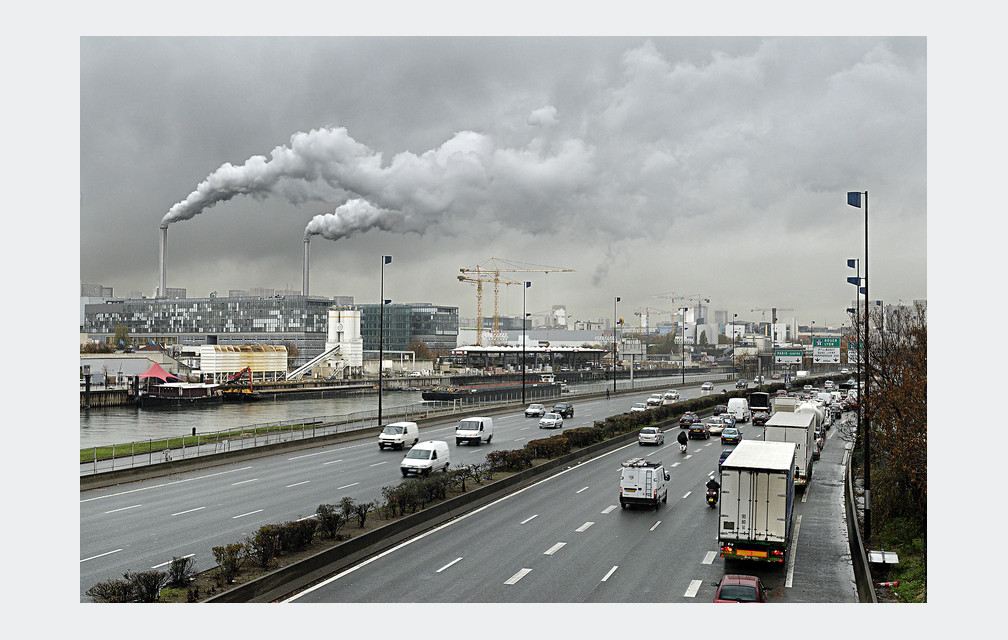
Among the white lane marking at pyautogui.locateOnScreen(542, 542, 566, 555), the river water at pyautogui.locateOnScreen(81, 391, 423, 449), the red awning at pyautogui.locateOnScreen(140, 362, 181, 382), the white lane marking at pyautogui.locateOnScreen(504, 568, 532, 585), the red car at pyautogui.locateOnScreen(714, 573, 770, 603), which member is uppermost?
the red car at pyautogui.locateOnScreen(714, 573, 770, 603)

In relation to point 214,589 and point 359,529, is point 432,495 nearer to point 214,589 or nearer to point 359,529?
point 359,529

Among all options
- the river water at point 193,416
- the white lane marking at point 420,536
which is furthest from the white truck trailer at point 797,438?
the river water at point 193,416

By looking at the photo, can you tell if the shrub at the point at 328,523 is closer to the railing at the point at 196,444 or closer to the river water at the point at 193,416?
the railing at the point at 196,444

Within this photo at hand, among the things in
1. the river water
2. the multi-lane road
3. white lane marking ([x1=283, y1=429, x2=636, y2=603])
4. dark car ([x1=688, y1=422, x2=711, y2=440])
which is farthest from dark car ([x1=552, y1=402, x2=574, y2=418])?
the multi-lane road

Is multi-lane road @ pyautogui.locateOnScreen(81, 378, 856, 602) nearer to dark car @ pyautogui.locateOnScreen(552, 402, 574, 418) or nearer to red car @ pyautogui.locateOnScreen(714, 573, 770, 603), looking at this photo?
red car @ pyautogui.locateOnScreen(714, 573, 770, 603)

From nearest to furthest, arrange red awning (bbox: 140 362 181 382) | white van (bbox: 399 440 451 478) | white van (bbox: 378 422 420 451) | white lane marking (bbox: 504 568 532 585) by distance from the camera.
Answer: white lane marking (bbox: 504 568 532 585) → white van (bbox: 399 440 451 478) → white van (bbox: 378 422 420 451) → red awning (bbox: 140 362 181 382)

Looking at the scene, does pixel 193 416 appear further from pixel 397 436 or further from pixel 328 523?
pixel 328 523

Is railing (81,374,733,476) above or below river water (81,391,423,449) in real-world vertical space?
above

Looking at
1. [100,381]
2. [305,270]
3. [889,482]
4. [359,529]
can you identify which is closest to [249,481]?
[359,529]
